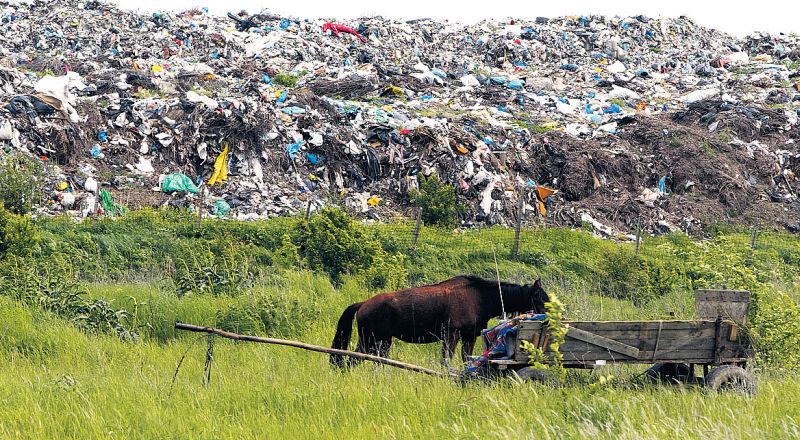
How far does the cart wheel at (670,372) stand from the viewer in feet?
22.0

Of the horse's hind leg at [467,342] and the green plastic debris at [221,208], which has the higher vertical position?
the horse's hind leg at [467,342]

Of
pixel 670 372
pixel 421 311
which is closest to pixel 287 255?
pixel 421 311

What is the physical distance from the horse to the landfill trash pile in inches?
348

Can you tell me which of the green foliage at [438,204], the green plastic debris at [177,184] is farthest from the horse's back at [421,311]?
the green plastic debris at [177,184]

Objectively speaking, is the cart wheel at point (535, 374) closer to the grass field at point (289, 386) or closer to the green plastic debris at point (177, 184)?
the grass field at point (289, 386)

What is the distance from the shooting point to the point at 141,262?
13180 millimetres

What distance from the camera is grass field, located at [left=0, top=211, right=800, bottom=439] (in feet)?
16.4

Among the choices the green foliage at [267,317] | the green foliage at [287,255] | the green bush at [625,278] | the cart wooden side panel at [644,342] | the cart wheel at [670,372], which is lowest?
the green bush at [625,278]

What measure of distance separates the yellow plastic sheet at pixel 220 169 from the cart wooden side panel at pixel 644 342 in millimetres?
14114

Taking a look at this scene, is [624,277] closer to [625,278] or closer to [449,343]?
[625,278]

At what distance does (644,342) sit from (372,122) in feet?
54.2

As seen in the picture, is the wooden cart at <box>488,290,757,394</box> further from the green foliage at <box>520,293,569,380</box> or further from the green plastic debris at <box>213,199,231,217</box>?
the green plastic debris at <box>213,199,231,217</box>

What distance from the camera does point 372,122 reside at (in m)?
22.0

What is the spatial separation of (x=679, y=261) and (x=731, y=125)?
1198 cm
